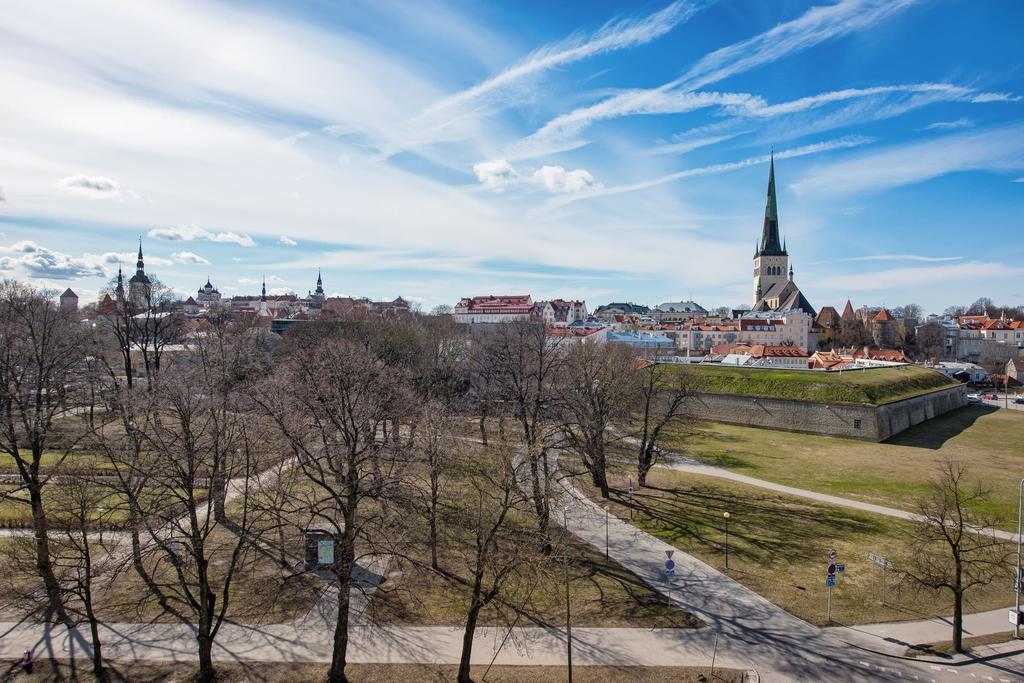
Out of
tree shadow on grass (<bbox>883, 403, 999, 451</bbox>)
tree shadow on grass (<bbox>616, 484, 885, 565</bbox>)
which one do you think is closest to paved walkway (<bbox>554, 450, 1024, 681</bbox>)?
tree shadow on grass (<bbox>616, 484, 885, 565</bbox>)

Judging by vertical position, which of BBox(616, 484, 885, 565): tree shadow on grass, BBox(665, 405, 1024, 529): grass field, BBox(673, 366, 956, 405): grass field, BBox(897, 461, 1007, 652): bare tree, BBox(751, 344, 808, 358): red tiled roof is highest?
BBox(751, 344, 808, 358): red tiled roof

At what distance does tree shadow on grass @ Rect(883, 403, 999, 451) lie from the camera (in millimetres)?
39484

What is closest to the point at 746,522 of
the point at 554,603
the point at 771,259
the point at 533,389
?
the point at 554,603

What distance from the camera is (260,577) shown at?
17.3 metres

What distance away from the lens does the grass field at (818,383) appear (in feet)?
138

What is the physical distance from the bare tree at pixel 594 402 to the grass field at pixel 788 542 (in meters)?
2.19

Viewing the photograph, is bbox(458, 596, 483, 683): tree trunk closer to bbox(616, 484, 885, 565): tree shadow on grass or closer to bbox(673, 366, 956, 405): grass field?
bbox(616, 484, 885, 565): tree shadow on grass

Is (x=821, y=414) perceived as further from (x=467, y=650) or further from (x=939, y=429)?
(x=467, y=650)

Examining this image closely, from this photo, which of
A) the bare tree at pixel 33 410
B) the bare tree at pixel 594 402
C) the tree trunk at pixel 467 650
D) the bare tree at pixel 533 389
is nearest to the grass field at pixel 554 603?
the bare tree at pixel 533 389

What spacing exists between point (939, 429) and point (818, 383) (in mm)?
10264

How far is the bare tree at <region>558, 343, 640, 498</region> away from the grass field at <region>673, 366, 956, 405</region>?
1132 centimetres

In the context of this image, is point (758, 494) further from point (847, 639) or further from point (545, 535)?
point (545, 535)

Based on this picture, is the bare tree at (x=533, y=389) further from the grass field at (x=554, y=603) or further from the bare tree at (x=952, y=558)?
the bare tree at (x=952, y=558)

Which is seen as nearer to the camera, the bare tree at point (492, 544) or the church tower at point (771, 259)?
the bare tree at point (492, 544)
